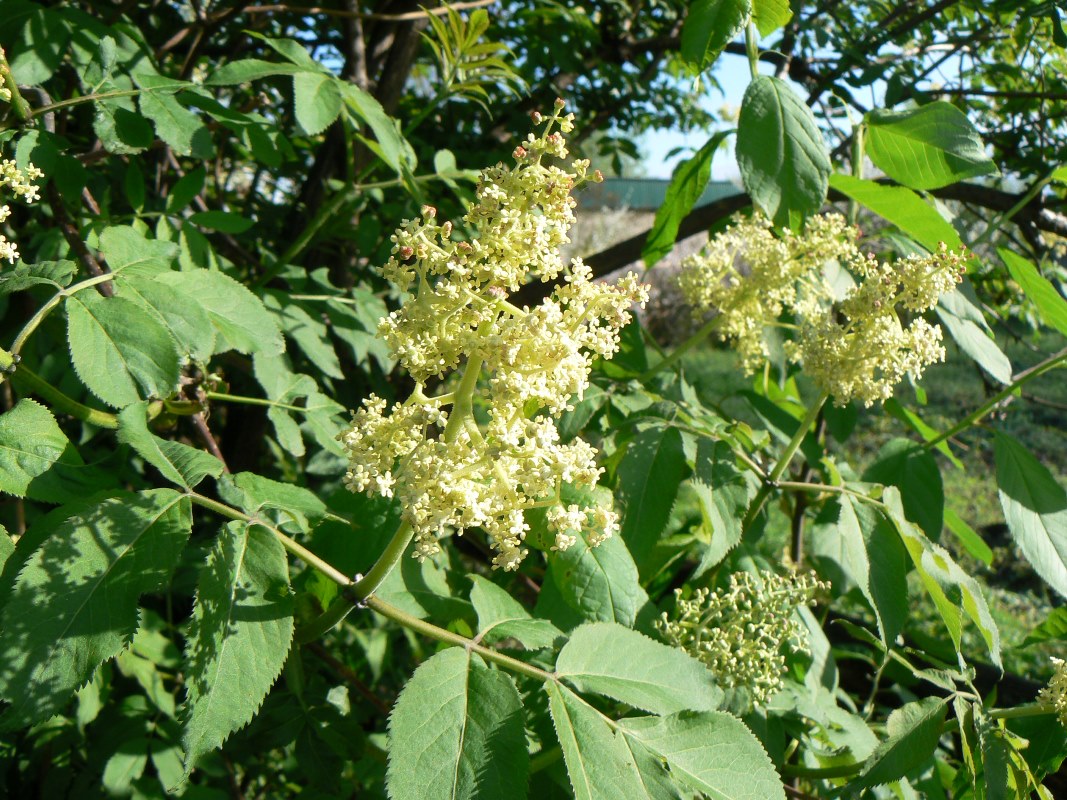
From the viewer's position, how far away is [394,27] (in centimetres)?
306

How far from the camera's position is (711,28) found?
1671 mm

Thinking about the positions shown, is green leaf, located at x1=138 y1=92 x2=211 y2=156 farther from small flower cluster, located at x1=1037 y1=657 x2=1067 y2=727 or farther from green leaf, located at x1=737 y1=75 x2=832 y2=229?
small flower cluster, located at x1=1037 y1=657 x2=1067 y2=727

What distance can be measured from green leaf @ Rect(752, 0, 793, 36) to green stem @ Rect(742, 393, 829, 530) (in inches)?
30.1

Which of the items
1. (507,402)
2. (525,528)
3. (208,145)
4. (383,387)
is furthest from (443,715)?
(383,387)

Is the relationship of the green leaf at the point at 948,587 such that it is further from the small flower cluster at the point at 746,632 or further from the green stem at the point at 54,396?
the green stem at the point at 54,396

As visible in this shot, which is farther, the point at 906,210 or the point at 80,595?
the point at 906,210

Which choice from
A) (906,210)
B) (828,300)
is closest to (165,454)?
(906,210)

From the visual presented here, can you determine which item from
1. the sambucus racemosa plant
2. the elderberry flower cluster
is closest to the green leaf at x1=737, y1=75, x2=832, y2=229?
the sambucus racemosa plant

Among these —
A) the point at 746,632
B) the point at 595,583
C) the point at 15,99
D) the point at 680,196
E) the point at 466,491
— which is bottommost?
the point at 746,632

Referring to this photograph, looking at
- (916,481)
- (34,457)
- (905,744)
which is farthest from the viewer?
(916,481)

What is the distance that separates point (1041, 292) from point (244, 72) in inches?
72.3

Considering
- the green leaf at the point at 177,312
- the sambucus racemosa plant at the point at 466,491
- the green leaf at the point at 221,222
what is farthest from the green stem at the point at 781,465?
the green leaf at the point at 221,222

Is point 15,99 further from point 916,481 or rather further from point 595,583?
point 916,481

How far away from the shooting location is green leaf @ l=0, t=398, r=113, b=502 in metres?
1.23
